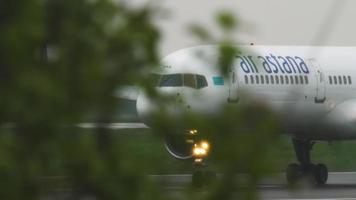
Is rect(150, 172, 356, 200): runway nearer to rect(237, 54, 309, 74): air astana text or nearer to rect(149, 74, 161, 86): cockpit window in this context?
rect(149, 74, 161, 86): cockpit window

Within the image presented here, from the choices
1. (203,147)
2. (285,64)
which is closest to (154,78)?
(203,147)

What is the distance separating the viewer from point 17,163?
307 cm

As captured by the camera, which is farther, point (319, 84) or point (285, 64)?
point (319, 84)

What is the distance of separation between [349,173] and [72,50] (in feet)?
107

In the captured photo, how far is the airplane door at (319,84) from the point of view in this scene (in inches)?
1075

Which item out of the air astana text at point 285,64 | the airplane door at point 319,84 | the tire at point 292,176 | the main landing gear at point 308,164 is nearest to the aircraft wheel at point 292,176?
the tire at point 292,176

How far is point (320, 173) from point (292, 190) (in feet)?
82.9

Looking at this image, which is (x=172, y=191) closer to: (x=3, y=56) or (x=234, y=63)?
(x=234, y=63)

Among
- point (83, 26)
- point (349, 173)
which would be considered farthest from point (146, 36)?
point (349, 173)

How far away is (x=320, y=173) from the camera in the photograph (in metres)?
28.4

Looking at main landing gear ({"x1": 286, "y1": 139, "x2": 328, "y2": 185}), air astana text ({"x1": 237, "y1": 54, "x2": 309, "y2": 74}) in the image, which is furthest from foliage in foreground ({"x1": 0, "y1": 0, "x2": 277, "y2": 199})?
main landing gear ({"x1": 286, "y1": 139, "x2": 328, "y2": 185})

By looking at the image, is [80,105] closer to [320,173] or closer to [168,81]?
[168,81]

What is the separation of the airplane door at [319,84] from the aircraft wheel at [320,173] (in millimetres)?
1507

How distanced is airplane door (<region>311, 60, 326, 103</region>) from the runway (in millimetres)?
1785
